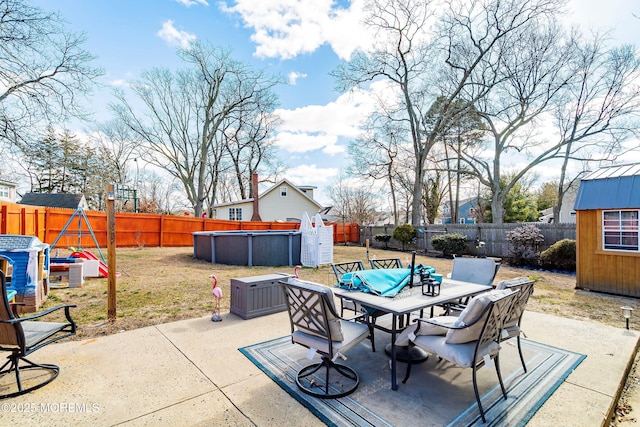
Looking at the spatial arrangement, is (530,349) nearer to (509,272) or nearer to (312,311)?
(312,311)

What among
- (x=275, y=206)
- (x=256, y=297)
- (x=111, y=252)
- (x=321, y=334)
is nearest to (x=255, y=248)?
(x=256, y=297)

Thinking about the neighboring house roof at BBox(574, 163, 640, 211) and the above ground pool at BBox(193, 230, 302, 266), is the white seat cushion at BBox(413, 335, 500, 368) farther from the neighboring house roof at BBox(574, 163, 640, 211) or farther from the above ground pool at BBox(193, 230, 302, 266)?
the above ground pool at BBox(193, 230, 302, 266)

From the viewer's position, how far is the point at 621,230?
252 inches

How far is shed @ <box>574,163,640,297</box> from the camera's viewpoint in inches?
247

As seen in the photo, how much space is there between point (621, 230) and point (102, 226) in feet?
58.2

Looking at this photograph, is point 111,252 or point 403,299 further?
point 111,252

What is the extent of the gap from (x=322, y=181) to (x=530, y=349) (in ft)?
104

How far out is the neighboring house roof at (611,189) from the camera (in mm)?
6250

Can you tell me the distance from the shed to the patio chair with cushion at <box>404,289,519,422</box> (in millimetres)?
6026

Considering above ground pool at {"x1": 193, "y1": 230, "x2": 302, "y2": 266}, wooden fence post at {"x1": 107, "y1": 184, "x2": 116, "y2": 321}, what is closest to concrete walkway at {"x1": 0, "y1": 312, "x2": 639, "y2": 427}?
wooden fence post at {"x1": 107, "y1": 184, "x2": 116, "y2": 321}

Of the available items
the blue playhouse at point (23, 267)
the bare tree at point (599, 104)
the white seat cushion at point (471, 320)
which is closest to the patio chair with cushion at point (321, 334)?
the white seat cushion at point (471, 320)

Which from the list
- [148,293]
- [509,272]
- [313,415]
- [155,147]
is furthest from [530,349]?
[155,147]

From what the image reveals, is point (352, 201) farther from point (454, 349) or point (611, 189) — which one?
point (454, 349)

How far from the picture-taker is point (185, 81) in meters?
22.5
